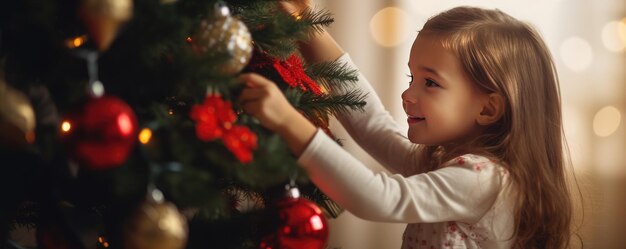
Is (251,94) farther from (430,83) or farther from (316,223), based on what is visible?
(430,83)

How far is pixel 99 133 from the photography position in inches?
18.2

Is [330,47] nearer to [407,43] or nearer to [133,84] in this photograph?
[133,84]

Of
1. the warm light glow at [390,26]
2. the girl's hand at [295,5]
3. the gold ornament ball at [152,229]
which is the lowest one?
the warm light glow at [390,26]

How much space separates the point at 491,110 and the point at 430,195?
9.7 inches

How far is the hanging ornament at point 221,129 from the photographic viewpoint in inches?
20.6

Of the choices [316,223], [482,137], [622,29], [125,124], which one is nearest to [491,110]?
[482,137]

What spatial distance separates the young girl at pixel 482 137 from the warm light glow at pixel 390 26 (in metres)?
0.67

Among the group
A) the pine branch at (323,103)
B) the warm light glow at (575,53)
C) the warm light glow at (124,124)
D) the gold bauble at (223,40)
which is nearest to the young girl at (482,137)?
the pine branch at (323,103)

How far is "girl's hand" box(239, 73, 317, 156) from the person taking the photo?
0.65 metres

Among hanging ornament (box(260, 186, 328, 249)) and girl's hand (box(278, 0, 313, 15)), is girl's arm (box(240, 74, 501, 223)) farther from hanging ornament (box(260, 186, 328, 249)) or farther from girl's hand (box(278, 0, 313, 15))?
girl's hand (box(278, 0, 313, 15))

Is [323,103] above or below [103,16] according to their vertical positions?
below

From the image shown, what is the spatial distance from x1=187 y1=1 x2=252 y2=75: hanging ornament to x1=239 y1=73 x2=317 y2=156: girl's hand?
0.22 ft

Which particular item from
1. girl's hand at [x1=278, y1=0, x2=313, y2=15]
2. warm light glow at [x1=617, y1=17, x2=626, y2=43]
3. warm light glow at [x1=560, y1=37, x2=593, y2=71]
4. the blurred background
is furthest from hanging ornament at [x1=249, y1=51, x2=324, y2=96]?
warm light glow at [x1=617, y1=17, x2=626, y2=43]

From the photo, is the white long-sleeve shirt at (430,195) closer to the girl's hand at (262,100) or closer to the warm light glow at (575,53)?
the girl's hand at (262,100)
